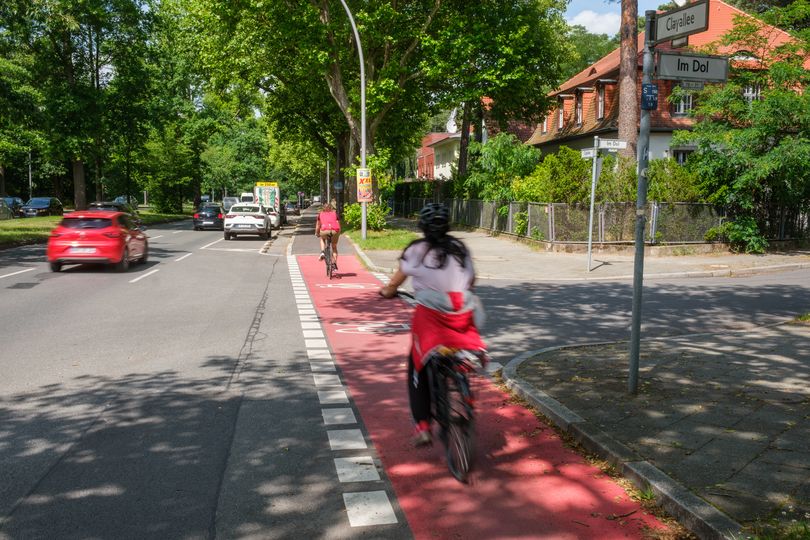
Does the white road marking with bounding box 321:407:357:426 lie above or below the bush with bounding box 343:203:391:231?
below

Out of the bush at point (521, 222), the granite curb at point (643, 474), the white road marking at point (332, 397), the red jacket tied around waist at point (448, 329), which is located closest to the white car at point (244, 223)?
the bush at point (521, 222)

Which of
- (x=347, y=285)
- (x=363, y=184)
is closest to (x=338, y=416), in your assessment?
(x=347, y=285)

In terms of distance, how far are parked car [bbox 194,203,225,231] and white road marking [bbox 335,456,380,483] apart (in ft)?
119

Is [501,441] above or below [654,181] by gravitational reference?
below

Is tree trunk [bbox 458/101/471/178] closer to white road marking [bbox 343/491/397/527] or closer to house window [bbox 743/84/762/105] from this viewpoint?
house window [bbox 743/84/762/105]

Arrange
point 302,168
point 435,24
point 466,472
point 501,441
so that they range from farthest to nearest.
Result: point 302,168, point 435,24, point 501,441, point 466,472

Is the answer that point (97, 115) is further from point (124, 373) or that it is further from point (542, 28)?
point (124, 373)

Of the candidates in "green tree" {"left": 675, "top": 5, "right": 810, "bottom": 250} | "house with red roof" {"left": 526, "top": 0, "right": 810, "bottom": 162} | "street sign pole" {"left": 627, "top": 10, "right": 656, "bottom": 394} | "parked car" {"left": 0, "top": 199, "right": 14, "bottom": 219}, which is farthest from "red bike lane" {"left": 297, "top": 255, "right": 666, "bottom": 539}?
"parked car" {"left": 0, "top": 199, "right": 14, "bottom": 219}

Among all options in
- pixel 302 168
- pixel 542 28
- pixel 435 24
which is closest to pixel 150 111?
pixel 435 24

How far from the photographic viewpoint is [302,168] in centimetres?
9088

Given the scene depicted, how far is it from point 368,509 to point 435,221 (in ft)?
6.07

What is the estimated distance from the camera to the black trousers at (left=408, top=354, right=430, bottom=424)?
15.6 ft

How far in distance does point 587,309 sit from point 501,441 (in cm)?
738

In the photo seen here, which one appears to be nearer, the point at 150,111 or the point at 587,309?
the point at 587,309
